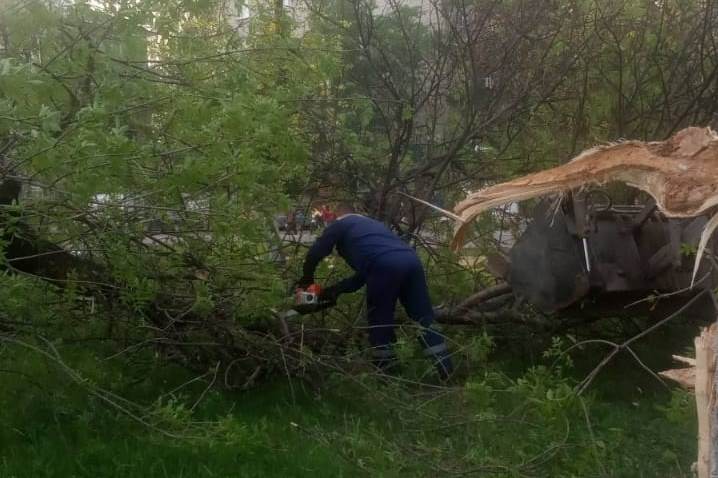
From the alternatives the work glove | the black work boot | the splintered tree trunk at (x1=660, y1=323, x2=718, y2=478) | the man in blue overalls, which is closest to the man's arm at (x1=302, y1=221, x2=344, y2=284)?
the man in blue overalls

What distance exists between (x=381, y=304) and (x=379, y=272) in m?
0.23

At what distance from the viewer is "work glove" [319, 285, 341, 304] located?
6238 mm

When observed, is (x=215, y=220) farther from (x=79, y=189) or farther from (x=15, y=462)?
(x=15, y=462)

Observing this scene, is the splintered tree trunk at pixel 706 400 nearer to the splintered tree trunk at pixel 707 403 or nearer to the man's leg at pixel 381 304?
the splintered tree trunk at pixel 707 403

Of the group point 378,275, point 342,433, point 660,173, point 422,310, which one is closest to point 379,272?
point 378,275

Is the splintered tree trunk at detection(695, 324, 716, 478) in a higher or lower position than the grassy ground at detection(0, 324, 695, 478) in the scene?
higher

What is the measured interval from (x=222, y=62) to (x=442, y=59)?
2.81 meters

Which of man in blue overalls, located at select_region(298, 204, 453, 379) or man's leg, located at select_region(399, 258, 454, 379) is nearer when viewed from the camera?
man's leg, located at select_region(399, 258, 454, 379)

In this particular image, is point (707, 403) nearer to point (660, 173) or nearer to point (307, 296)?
point (660, 173)

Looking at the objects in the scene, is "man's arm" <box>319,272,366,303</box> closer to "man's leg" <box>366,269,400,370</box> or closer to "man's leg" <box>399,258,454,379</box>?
"man's leg" <box>366,269,400,370</box>

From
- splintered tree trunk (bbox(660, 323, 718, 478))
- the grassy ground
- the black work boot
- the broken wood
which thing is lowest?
the grassy ground

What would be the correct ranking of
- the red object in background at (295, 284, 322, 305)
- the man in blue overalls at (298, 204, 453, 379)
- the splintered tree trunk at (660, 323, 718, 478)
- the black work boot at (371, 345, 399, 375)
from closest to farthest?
1. the splintered tree trunk at (660, 323, 718, 478)
2. the black work boot at (371, 345, 399, 375)
3. the red object in background at (295, 284, 322, 305)
4. the man in blue overalls at (298, 204, 453, 379)

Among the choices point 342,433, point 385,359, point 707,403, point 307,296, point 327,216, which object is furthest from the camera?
point 327,216

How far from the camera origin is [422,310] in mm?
6473
